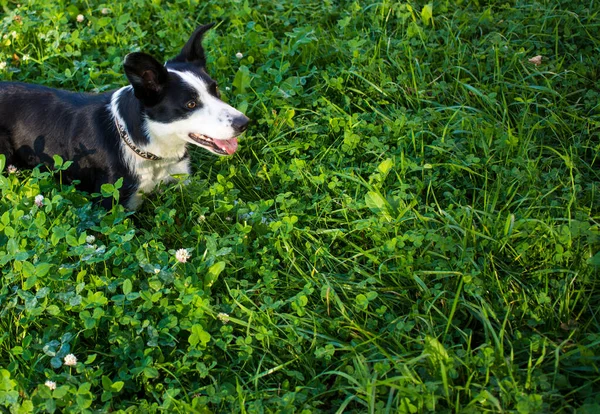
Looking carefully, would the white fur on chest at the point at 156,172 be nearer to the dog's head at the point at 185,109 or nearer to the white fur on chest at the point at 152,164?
the white fur on chest at the point at 152,164

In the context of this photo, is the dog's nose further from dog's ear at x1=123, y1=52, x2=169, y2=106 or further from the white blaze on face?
dog's ear at x1=123, y1=52, x2=169, y2=106

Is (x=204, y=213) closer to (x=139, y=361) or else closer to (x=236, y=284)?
(x=236, y=284)

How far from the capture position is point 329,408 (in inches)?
86.7

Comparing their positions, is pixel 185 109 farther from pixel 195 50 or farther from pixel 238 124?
pixel 195 50

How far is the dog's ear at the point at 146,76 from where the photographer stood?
8.85ft

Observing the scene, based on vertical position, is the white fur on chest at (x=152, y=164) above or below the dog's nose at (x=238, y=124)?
below

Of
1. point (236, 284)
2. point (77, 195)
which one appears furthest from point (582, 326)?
point (77, 195)

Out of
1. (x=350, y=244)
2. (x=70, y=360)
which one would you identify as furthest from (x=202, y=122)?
(x=70, y=360)

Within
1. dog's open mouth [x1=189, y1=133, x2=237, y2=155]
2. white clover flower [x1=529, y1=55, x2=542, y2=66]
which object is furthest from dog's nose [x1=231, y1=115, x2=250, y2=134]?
white clover flower [x1=529, y1=55, x2=542, y2=66]

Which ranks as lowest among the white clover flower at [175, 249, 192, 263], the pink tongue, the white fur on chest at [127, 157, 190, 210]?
the white fur on chest at [127, 157, 190, 210]

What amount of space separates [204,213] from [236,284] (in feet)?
1.83

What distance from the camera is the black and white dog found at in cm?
291

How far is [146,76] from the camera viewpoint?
280 cm

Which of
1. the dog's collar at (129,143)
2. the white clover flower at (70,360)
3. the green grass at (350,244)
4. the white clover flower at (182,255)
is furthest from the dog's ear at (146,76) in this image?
the white clover flower at (70,360)
